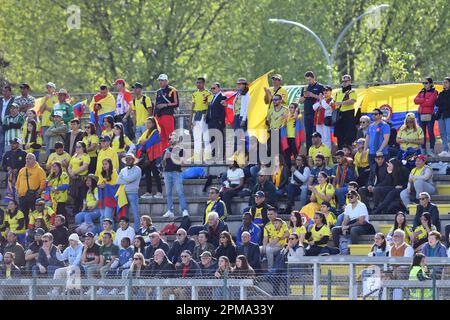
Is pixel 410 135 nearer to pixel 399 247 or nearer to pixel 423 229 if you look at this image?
pixel 423 229

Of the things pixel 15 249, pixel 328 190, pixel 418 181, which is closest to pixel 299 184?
pixel 328 190

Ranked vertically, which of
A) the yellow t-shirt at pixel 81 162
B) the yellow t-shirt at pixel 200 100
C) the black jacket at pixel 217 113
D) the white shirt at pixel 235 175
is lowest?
the white shirt at pixel 235 175

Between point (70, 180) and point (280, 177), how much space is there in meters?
3.98

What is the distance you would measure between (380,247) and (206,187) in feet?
19.2

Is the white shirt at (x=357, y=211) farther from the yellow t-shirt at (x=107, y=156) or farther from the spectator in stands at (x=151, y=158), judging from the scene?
the yellow t-shirt at (x=107, y=156)

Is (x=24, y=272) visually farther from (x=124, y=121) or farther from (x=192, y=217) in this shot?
(x=124, y=121)

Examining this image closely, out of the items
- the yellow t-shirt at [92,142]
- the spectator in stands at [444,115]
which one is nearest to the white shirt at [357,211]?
the spectator in stands at [444,115]

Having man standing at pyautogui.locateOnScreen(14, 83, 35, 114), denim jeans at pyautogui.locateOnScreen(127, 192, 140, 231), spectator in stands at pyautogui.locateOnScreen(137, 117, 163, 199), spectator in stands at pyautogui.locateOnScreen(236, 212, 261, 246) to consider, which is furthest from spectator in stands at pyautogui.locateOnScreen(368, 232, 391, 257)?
man standing at pyautogui.locateOnScreen(14, 83, 35, 114)

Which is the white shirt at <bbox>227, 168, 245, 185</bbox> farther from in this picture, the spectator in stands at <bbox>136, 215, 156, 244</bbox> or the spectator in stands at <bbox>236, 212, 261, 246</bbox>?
the spectator in stands at <bbox>136, 215, 156, 244</bbox>

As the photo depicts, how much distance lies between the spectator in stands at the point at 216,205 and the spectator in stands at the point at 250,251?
1.79 metres

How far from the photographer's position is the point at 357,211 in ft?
90.1

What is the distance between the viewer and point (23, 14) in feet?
175

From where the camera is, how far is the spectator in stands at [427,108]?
2959 cm
